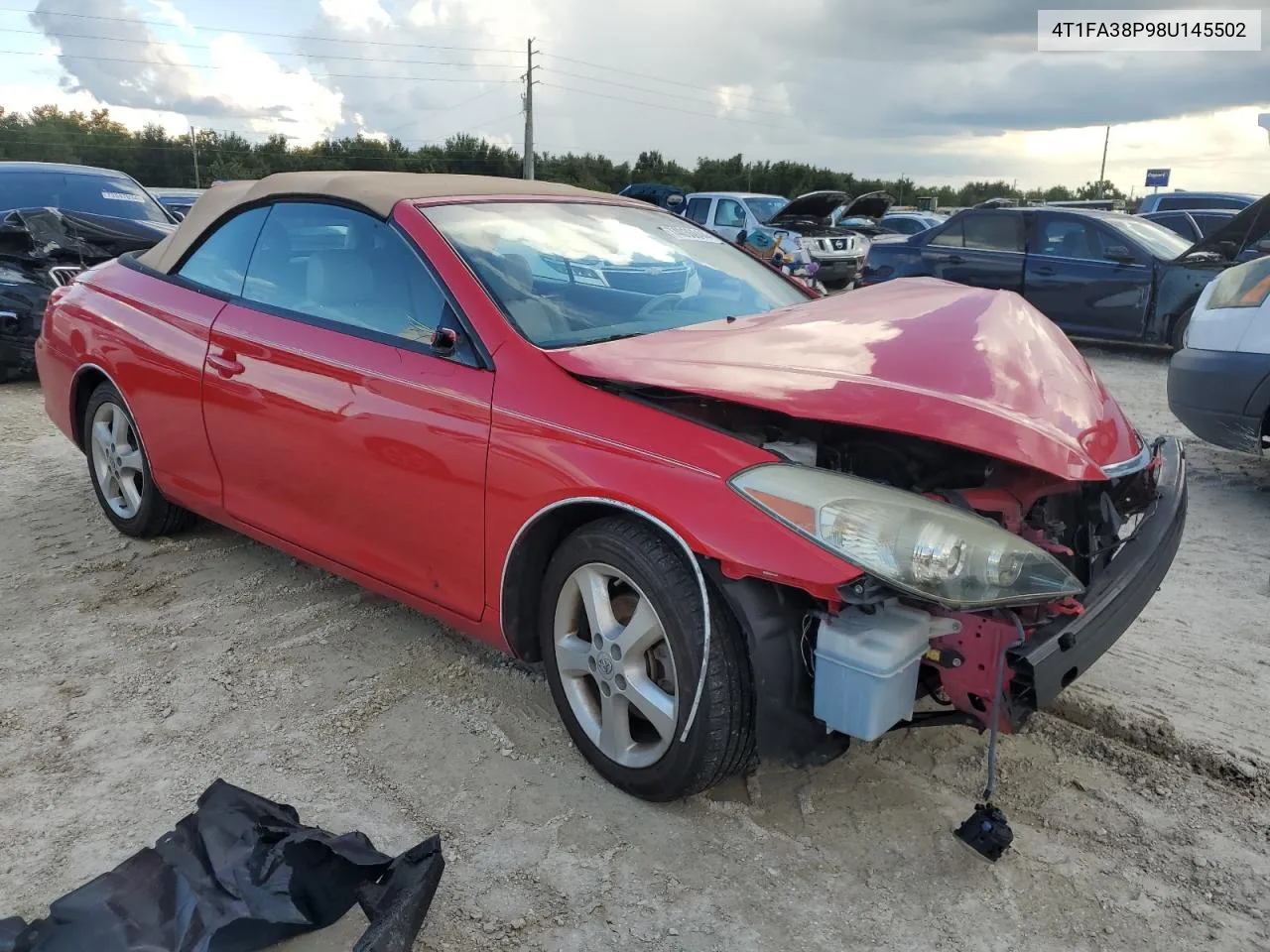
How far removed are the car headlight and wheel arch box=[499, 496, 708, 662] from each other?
350mm

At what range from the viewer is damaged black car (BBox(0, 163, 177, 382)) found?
7547 mm

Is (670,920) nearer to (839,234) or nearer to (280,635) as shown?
(280,635)

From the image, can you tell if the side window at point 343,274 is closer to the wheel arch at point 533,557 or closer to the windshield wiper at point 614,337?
the windshield wiper at point 614,337

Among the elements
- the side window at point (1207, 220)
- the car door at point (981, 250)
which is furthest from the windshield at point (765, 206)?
the side window at point (1207, 220)

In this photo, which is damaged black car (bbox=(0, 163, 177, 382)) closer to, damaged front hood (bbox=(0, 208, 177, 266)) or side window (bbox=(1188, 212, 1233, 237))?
damaged front hood (bbox=(0, 208, 177, 266))

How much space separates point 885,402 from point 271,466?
2.13 metres

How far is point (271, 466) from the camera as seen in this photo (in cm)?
324

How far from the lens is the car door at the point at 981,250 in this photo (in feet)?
32.7

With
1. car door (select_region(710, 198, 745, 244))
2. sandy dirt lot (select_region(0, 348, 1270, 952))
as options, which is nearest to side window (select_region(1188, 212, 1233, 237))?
car door (select_region(710, 198, 745, 244))

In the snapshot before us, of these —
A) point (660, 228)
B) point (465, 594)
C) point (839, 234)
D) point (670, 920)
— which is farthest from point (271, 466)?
point (839, 234)

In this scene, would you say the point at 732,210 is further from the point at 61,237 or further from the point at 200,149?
the point at 200,149

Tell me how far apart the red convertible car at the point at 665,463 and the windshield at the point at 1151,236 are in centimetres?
711

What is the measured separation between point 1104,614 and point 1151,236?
28.6 feet

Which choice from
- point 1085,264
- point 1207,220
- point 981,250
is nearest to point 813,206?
point 981,250
